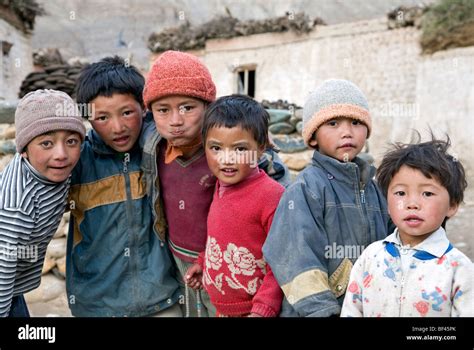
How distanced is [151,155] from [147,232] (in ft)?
1.13

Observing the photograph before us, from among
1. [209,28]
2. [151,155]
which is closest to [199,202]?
[151,155]

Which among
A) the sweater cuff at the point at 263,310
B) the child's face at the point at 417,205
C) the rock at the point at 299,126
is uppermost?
the rock at the point at 299,126

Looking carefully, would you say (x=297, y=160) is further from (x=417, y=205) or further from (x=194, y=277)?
(x=417, y=205)

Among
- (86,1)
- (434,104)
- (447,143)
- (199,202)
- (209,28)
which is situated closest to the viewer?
(447,143)

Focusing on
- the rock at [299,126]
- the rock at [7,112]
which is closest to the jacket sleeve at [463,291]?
the rock at [299,126]

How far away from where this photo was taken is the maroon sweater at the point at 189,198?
2.03 metres

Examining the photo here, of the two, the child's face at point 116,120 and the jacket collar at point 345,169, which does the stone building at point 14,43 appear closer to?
the child's face at point 116,120

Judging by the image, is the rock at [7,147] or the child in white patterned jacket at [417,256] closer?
the child in white patterned jacket at [417,256]

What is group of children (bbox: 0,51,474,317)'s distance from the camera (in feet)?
5.12

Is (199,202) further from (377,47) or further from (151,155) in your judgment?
(377,47)

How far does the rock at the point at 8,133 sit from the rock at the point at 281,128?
2.26 metres

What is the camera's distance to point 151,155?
205cm

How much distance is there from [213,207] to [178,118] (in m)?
0.38

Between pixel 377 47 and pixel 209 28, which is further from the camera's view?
pixel 209 28
